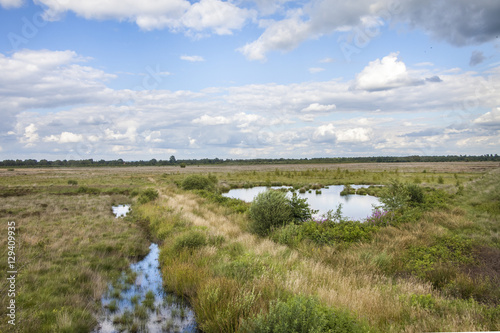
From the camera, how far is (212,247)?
34.2 feet

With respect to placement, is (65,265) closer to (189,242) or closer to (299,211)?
(189,242)

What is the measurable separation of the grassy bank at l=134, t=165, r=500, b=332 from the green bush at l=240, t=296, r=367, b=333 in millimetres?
28

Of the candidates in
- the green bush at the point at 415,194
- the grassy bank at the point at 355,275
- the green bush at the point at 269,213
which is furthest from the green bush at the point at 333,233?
the green bush at the point at 415,194

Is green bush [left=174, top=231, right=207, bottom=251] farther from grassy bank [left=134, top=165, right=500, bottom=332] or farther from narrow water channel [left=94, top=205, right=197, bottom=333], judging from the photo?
narrow water channel [left=94, top=205, right=197, bottom=333]

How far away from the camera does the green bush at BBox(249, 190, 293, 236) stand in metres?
13.5

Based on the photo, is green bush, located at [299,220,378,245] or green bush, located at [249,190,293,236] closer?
green bush, located at [299,220,378,245]

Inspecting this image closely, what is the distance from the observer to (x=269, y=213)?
1358 centimetres

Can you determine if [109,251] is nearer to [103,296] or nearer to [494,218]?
[103,296]

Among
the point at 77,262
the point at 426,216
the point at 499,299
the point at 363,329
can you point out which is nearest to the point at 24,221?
the point at 77,262

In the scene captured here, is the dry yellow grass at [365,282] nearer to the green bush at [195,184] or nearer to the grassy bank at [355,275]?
the grassy bank at [355,275]

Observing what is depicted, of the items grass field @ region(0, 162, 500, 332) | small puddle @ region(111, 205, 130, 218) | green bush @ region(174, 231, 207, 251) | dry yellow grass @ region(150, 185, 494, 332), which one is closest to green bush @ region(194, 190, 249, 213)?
grass field @ region(0, 162, 500, 332)

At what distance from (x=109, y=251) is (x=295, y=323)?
35.5 feet

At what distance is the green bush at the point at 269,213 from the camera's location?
13547mm

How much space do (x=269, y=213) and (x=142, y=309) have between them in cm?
761
